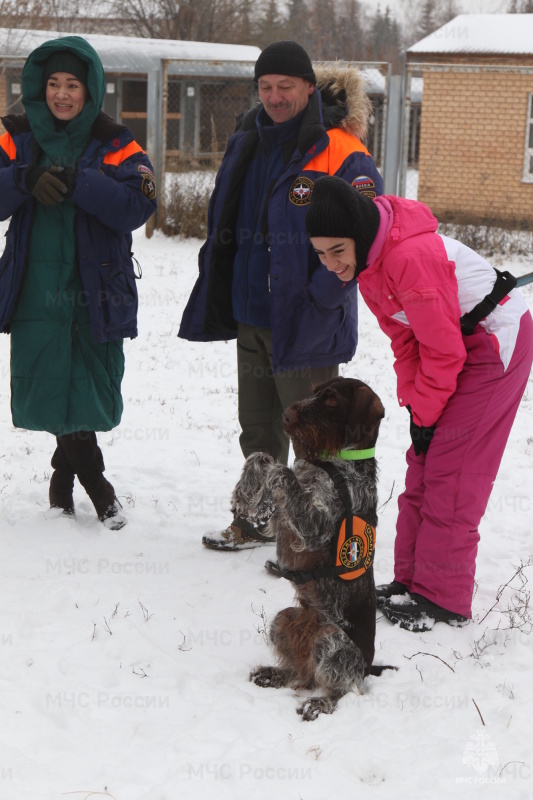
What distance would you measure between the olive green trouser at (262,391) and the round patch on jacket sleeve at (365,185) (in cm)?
81

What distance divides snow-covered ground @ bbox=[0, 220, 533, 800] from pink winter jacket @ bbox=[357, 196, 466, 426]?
1.12 metres

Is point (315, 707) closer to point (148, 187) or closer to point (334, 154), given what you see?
point (334, 154)

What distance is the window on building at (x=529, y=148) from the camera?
50.1ft

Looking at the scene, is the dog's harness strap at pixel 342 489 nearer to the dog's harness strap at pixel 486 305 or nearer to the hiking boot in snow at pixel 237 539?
the dog's harness strap at pixel 486 305

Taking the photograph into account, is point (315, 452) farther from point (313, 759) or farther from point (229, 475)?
point (229, 475)

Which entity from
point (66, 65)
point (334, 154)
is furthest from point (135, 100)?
point (334, 154)

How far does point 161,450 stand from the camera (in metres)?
5.70

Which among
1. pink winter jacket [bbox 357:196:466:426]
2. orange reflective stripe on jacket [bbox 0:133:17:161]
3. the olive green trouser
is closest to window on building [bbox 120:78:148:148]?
orange reflective stripe on jacket [bbox 0:133:17:161]

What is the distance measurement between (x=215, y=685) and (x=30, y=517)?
178 centimetres

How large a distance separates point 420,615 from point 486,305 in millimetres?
1354

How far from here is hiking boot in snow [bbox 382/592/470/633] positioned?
3600 mm

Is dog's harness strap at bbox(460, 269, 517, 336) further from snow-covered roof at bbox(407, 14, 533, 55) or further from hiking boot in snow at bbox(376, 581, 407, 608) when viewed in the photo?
snow-covered roof at bbox(407, 14, 533, 55)

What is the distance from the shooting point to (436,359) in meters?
3.31

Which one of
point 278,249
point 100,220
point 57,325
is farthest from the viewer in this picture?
point 57,325
